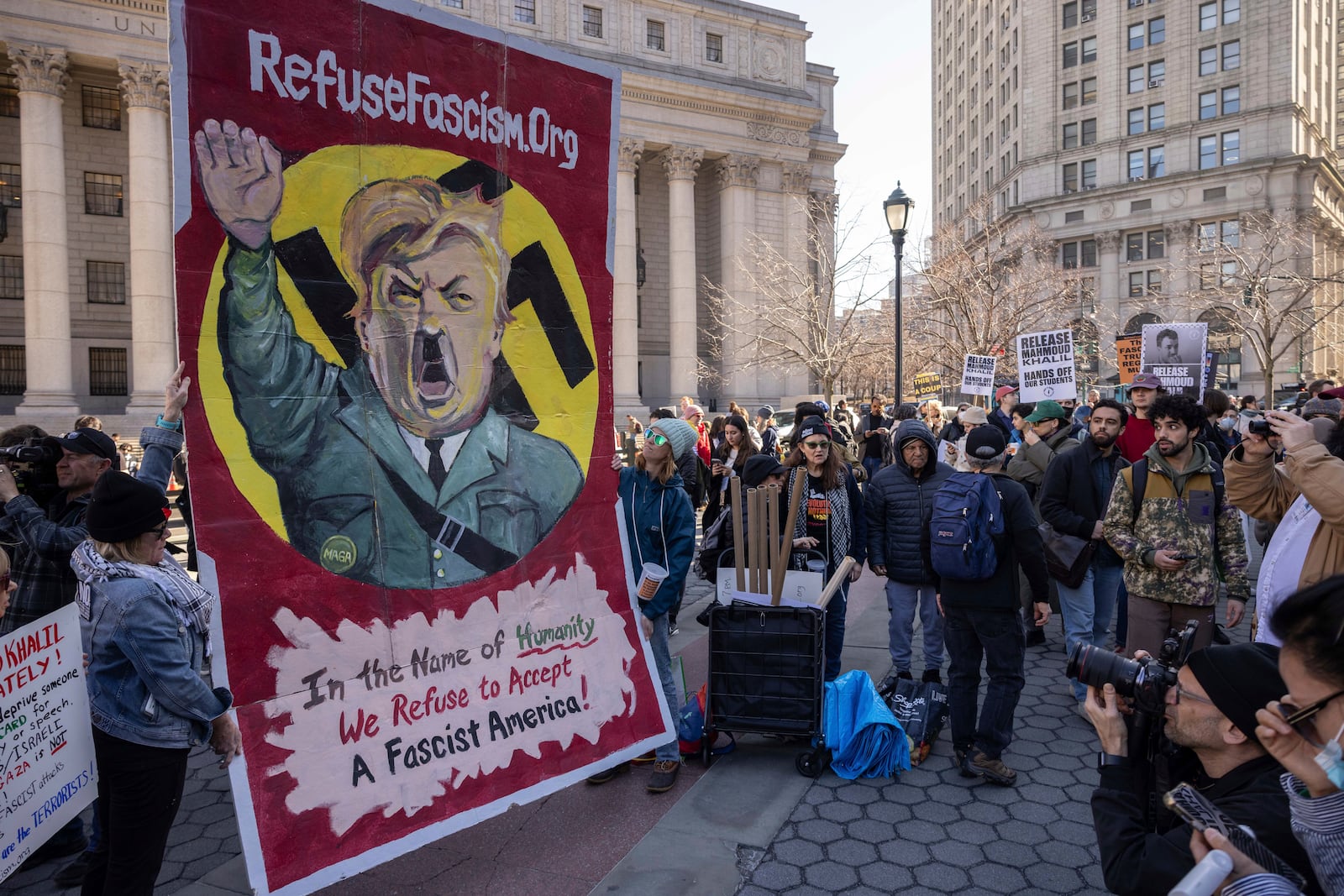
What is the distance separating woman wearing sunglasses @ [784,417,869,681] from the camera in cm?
580

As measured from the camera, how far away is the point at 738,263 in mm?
35906

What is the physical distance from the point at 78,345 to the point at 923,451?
34.2 meters

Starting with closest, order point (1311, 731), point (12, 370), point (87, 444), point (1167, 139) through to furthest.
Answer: point (1311, 731) < point (87, 444) < point (12, 370) < point (1167, 139)

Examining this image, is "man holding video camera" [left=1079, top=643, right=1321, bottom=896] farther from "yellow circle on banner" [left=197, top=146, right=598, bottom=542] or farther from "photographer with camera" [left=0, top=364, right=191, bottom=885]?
"photographer with camera" [left=0, top=364, right=191, bottom=885]

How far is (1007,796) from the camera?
15.5ft

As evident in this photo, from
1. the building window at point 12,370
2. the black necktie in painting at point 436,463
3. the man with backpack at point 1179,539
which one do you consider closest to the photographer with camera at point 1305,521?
the man with backpack at point 1179,539

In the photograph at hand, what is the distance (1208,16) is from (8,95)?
6680 cm

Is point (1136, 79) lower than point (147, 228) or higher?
higher

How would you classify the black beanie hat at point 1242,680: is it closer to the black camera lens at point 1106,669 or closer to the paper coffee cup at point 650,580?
the black camera lens at point 1106,669

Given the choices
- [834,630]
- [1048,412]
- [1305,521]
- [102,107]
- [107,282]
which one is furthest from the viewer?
[107,282]

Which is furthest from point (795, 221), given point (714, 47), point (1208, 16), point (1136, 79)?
point (1208, 16)

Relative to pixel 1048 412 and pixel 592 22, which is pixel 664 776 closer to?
pixel 1048 412

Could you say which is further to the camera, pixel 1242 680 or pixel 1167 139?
pixel 1167 139

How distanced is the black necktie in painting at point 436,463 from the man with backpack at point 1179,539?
405 cm
